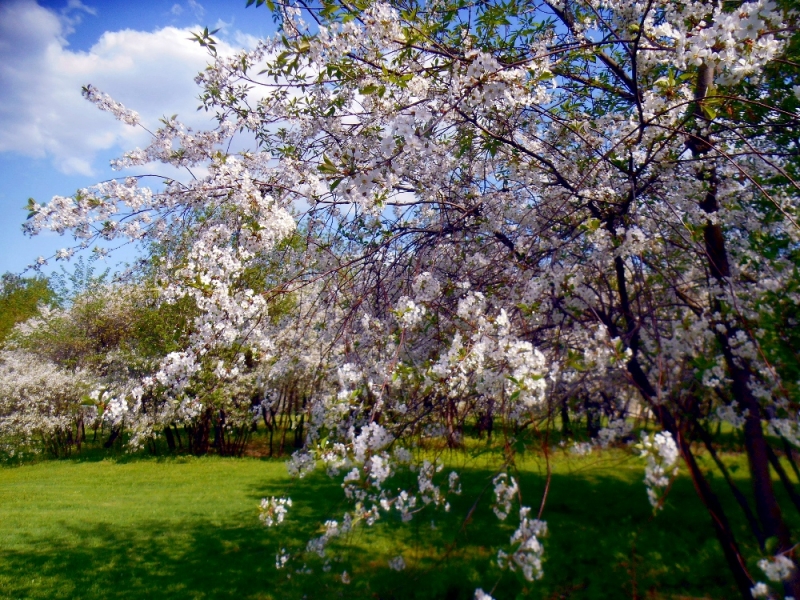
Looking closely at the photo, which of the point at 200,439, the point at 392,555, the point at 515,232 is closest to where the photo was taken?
the point at 515,232

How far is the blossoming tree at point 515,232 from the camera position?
265 cm

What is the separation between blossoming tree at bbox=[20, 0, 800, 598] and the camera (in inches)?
104

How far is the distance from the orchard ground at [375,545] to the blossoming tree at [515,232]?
17.5 inches

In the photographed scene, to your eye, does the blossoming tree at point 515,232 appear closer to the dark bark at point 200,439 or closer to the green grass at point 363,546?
the green grass at point 363,546

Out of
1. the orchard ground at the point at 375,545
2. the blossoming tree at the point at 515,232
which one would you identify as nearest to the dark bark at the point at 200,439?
the orchard ground at the point at 375,545

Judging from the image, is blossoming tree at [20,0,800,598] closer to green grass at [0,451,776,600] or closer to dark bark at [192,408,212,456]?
green grass at [0,451,776,600]

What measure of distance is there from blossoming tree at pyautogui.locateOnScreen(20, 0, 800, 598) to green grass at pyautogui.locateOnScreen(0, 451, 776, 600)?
0.52m

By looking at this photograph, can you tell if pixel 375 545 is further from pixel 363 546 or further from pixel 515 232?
pixel 515 232

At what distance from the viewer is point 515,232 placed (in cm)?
400

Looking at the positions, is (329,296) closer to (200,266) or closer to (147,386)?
(200,266)

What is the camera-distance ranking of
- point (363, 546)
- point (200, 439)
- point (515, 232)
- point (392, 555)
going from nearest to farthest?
1. point (515, 232)
2. point (392, 555)
3. point (363, 546)
4. point (200, 439)

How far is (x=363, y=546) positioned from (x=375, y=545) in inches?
6.0

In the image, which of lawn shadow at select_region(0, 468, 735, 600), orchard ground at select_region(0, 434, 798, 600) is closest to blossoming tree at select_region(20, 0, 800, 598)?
orchard ground at select_region(0, 434, 798, 600)

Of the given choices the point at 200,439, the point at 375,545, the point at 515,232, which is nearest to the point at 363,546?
the point at 375,545
